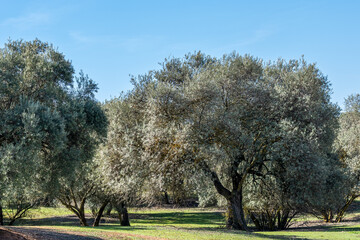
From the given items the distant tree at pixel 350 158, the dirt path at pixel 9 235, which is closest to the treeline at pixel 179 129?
the dirt path at pixel 9 235

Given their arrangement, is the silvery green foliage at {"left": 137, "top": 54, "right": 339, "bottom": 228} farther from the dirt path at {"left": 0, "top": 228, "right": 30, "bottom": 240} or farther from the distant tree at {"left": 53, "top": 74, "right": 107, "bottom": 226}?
the dirt path at {"left": 0, "top": 228, "right": 30, "bottom": 240}

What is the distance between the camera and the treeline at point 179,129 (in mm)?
16969

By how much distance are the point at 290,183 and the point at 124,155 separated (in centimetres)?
1131

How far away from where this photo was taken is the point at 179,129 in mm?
21297

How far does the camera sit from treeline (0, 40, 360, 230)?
55.7ft

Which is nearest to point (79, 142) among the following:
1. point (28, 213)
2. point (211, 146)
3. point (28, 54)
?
point (28, 54)

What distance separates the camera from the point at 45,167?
18578 millimetres

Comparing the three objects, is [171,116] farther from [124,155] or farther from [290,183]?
[290,183]

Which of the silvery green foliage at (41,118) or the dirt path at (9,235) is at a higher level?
the silvery green foliage at (41,118)

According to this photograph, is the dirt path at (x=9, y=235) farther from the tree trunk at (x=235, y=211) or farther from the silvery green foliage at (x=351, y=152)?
the silvery green foliage at (x=351, y=152)

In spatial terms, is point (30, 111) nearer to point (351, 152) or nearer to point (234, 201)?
point (234, 201)

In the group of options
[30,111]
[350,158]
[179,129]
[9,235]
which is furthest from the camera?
[350,158]

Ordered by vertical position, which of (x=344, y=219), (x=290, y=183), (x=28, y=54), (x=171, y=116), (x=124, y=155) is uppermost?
(x=28, y=54)

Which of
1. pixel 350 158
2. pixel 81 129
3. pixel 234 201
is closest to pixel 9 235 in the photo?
pixel 81 129
